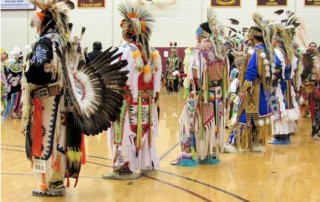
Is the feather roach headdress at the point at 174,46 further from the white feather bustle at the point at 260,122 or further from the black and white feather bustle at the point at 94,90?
the black and white feather bustle at the point at 94,90

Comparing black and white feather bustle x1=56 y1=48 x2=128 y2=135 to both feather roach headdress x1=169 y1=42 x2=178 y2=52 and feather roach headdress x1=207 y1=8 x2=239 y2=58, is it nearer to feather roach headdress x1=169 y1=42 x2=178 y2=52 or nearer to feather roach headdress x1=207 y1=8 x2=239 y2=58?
feather roach headdress x1=207 y1=8 x2=239 y2=58

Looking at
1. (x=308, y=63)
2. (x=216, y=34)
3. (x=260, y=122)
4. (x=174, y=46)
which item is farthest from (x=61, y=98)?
(x=174, y=46)

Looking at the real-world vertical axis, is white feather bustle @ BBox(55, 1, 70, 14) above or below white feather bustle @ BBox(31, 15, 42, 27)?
above

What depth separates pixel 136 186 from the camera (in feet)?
13.7

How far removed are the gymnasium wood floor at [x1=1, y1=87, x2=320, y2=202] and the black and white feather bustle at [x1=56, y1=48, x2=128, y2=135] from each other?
610 mm

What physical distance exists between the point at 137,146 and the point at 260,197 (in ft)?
3.79

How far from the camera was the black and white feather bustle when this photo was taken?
3.48 metres

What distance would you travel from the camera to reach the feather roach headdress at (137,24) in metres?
4.44

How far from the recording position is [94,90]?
11.8 ft

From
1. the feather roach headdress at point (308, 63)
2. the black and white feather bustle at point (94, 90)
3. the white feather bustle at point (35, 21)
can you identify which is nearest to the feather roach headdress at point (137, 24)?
the black and white feather bustle at point (94, 90)

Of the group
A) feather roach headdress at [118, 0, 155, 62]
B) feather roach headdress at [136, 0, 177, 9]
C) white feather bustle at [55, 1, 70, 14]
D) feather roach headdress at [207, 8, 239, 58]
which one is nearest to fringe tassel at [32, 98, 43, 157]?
white feather bustle at [55, 1, 70, 14]

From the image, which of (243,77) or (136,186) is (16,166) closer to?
(136,186)

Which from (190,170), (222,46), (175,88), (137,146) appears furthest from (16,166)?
(175,88)

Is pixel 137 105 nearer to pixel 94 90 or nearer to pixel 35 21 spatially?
pixel 94 90
